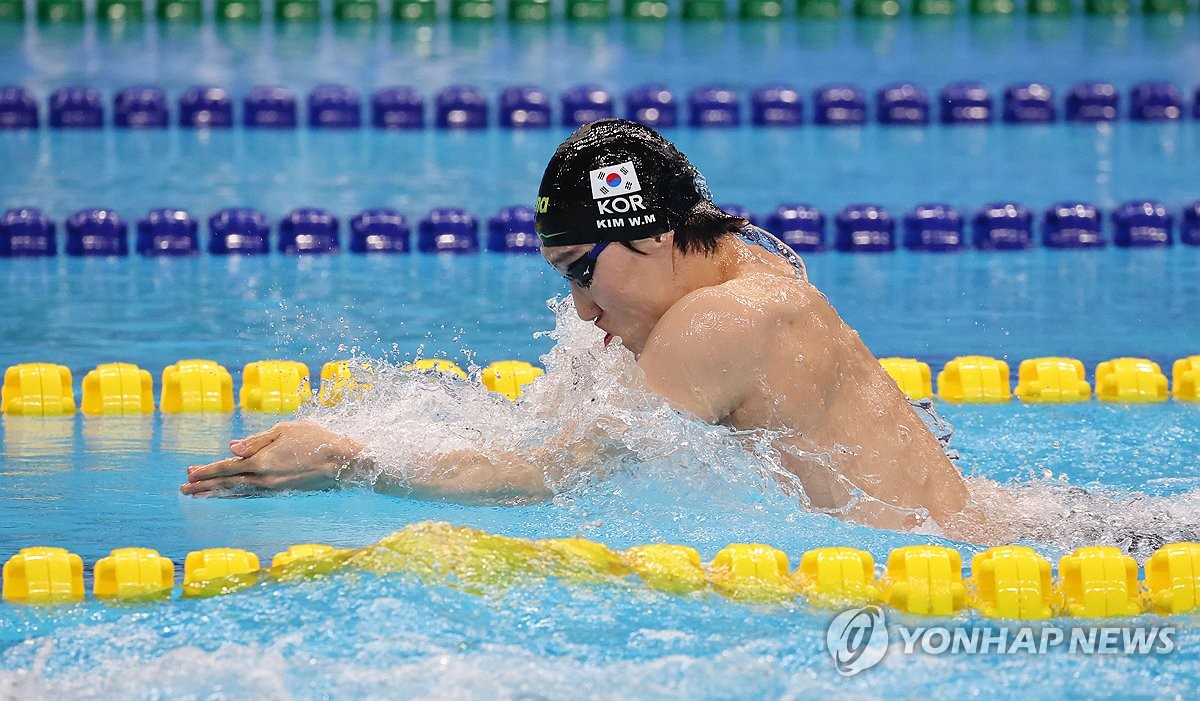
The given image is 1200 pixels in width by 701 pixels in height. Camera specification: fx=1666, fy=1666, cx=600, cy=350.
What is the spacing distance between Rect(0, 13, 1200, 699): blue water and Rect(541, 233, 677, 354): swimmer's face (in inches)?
10.0

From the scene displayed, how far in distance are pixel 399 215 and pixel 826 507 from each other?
471 cm

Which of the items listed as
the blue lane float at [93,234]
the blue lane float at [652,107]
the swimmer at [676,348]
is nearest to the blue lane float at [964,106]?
the blue lane float at [652,107]

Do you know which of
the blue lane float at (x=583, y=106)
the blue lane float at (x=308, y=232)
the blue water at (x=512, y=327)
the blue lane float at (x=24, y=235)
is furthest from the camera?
the blue lane float at (x=583, y=106)

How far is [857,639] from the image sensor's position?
2973mm

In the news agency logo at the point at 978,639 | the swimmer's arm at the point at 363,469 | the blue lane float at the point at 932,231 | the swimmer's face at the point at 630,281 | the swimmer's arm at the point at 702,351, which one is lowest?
the news agency logo at the point at 978,639

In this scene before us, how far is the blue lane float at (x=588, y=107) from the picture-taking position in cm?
954

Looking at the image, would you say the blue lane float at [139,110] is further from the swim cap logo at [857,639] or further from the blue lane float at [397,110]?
the swim cap logo at [857,639]

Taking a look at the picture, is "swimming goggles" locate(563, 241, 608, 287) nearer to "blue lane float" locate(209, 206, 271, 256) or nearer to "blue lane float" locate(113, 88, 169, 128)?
"blue lane float" locate(209, 206, 271, 256)

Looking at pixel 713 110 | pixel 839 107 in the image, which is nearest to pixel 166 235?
pixel 713 110

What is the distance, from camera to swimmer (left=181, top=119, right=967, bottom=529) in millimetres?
3076

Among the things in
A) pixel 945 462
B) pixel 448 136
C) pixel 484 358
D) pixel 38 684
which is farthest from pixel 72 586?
pixel 448 136

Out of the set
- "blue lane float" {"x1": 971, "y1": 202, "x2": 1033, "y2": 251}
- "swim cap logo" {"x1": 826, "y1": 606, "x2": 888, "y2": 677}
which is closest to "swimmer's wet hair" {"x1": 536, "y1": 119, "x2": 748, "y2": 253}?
"swim cap logo" {"x1": 826, "y1": 606, "x2": 888, "y2": 677}

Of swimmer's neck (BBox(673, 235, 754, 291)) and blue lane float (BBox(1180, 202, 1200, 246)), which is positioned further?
blue lane float (BBox(1180, 202, 1200, 246))

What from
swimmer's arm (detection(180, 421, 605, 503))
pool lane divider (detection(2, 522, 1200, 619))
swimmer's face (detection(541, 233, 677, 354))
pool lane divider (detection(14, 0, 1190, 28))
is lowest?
pool lane divider (detection(2, 522, 1200, 619))
